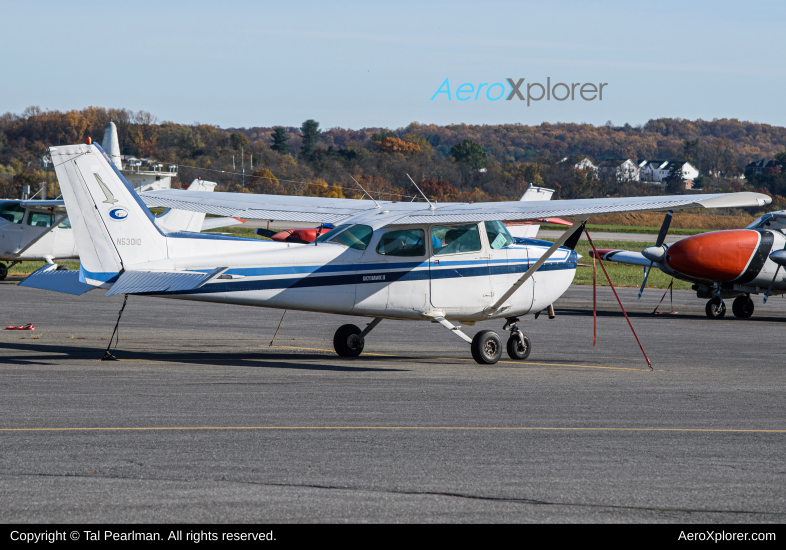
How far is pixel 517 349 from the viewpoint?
12867 millimetres

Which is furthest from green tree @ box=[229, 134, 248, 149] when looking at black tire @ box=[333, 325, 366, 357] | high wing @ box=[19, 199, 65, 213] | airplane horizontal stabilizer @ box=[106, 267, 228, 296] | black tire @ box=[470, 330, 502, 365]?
airplane horizontal stabilizer @ box=[106, 267, 228, 296]

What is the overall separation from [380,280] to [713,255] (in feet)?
36.6

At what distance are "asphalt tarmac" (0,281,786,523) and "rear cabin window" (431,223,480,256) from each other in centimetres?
173

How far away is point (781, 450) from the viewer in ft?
22.5

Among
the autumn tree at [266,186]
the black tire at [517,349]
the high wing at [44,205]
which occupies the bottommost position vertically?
the black tire at [517,349]

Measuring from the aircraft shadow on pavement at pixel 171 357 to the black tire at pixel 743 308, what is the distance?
12223 millimetres

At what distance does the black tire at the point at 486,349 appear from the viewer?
39.7ft

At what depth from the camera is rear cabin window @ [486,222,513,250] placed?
493 inches

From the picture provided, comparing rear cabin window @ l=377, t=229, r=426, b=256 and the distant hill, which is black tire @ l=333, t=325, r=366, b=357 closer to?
rear cabin window @ l=377, t=229, r=426, b=256

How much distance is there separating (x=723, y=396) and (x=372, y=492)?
5.90 m

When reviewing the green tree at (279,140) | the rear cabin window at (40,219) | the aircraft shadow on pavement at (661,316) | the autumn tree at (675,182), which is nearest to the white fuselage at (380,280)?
the aircraft shadow on pavement at (661,316)

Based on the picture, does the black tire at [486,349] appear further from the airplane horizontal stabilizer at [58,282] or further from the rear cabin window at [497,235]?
the airplane horizontal stabilizer at [58,282]
